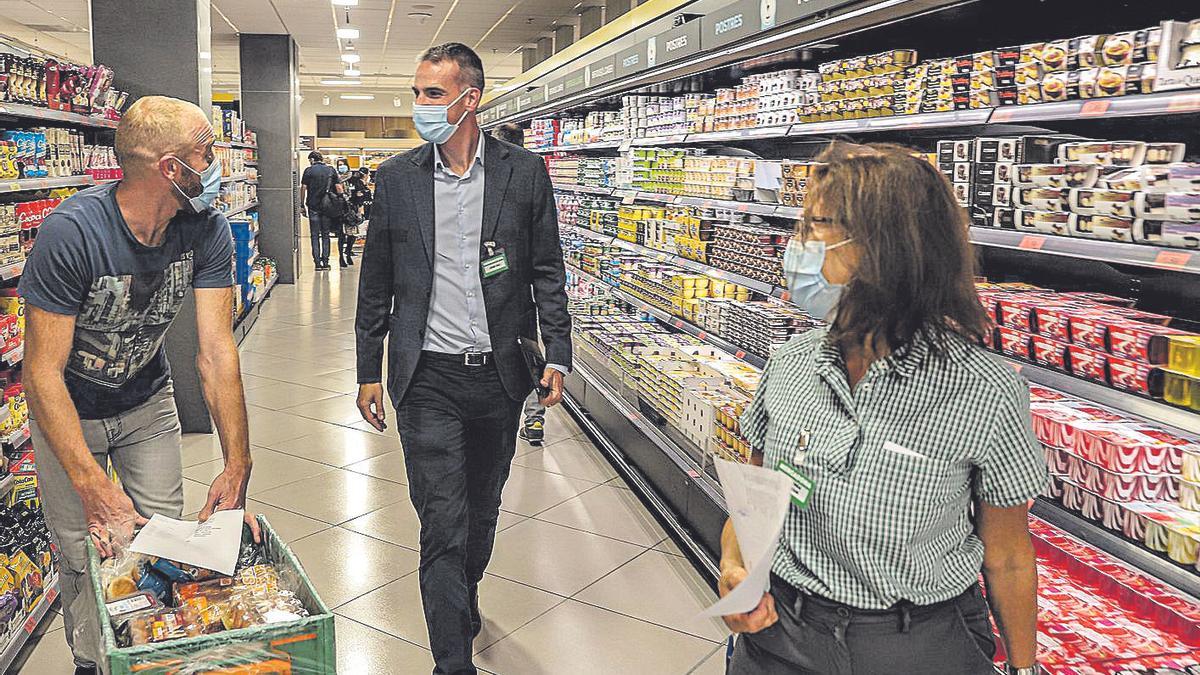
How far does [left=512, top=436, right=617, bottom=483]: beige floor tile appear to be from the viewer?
213 inches

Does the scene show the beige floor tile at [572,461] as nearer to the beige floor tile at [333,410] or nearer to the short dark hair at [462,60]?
the beige floor tile at [333,410]

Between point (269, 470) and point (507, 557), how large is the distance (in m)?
1.82

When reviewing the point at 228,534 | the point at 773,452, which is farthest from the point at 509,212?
the point at 773,452

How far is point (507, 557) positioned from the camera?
Result: 4.19 meters

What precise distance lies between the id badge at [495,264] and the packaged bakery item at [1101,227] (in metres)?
1.54

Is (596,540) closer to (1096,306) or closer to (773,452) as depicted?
(1096,306)

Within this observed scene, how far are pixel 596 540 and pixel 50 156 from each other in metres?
2.92

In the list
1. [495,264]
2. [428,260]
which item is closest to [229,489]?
[428,260]

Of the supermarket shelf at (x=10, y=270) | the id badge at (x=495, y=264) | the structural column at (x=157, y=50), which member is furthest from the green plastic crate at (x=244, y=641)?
the structural column at (x=157, y=50)

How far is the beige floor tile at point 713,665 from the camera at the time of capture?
3.22m

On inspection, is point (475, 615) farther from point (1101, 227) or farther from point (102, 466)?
point (1101, 227)

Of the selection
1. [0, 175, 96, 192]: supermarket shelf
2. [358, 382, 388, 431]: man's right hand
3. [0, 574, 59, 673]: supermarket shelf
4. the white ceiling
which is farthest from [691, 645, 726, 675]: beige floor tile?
the white ceiling

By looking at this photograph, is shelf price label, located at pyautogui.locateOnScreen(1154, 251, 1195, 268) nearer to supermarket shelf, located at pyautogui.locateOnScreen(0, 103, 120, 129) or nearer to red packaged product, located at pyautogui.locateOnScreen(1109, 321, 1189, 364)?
red packaged product, located at pyautogui.locateOnScreen(1109, 321, 1189, 364)

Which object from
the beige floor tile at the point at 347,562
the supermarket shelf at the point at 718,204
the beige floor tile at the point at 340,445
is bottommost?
the beige floor tile at the point at 347,562
